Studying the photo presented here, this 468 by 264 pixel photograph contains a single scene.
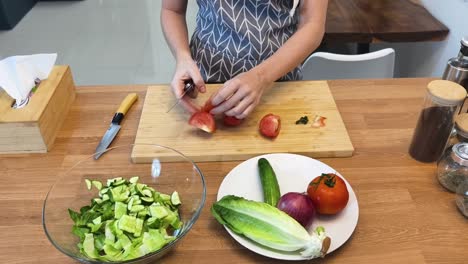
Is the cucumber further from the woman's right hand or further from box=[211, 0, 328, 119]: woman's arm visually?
the woman's right hand

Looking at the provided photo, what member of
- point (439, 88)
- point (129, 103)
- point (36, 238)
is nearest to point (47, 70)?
point (129, 103)

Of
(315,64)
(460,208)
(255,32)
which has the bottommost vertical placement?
(315,64)

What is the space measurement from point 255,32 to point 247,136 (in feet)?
1.38

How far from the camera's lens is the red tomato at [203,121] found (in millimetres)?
1073

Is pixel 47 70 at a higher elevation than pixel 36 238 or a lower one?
higher

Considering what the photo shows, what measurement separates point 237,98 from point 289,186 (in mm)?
271

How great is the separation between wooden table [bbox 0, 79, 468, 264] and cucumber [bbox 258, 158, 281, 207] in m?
0.10

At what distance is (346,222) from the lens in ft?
2.72

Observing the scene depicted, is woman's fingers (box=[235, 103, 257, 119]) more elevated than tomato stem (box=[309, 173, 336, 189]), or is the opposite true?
tomato stem (box=[309, 173, 336, 189])

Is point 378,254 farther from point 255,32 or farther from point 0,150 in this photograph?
point 0,150

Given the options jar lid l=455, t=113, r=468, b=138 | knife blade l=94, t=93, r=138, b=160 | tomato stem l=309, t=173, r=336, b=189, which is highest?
jar lid l=455, t=113, r=468, b=138

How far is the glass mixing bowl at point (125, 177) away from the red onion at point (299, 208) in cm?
16

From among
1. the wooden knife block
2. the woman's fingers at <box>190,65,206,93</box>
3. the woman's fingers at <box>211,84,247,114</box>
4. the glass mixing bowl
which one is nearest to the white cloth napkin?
the wooden knife block

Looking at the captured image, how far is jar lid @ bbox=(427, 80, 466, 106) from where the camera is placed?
34.8 inches
